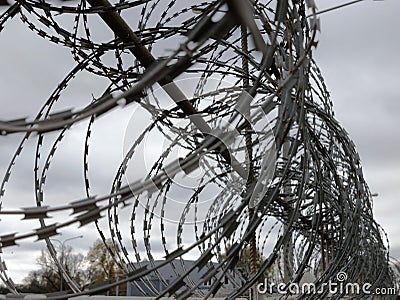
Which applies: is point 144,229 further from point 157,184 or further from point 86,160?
point 157,184

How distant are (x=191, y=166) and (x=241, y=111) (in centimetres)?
11

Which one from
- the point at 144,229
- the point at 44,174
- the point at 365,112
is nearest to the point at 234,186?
the point at 144,229

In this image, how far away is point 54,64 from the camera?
86.5 inches

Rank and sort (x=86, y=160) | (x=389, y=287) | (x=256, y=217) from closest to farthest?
Answer: 1. (x=256, y=217)
2. (x=86, y=160)
3. (x=389, y=287)

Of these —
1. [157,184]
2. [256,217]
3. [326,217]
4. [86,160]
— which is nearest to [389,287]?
[326,217]

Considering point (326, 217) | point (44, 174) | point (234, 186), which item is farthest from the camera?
point (326, 217)

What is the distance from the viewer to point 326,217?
8.68 ft

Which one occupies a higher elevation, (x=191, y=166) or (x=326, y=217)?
(x=326, y=217)

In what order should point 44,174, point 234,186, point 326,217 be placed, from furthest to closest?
point 326,217, point 234,186, point 44,174

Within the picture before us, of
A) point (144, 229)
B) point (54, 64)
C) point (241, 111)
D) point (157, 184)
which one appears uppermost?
point (54, 64)

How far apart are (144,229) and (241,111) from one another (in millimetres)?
1744

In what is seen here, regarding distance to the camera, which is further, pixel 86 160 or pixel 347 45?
pixel 347 45

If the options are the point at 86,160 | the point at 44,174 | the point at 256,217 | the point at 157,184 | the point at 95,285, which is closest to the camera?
the point at 157,184

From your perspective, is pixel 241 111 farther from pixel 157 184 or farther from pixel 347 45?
pixel 347 45
